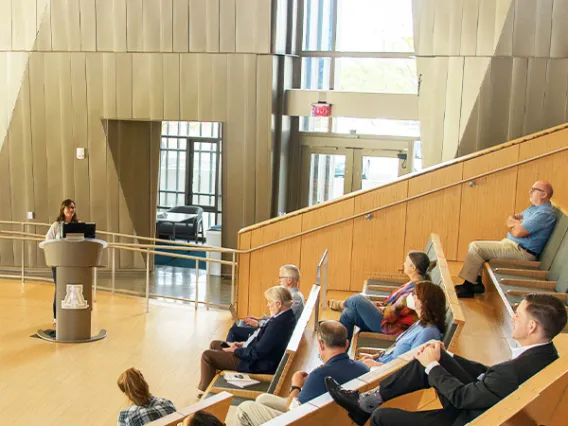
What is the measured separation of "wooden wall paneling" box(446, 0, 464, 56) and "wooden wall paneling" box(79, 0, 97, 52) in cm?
496

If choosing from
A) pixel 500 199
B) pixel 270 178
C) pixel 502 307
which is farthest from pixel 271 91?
pixel 502 307

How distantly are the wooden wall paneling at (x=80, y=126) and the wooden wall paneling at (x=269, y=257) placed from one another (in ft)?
13.3

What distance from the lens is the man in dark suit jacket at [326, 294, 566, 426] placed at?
3.08 m

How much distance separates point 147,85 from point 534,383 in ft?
27.8

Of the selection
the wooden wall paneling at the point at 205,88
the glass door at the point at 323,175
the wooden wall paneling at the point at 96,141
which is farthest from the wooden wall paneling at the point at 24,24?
the glass door at the point at 323,175

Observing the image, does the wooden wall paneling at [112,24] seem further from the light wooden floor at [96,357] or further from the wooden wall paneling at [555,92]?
the wooden wall paneling at [555,92]

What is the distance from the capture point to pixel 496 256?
6.32 metres

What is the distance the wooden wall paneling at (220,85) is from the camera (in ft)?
33.6

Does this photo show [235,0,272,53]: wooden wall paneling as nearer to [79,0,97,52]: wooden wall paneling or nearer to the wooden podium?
[79,0,97,52]: wooden wall paneling

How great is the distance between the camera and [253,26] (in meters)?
10.1

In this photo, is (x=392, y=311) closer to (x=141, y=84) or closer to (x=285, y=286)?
(x=285, y=286)

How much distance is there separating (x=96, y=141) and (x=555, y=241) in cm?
699

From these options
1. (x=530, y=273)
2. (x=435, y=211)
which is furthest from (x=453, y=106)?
(x=530, y=273)

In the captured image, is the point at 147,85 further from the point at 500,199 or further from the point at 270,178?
the point at 500,199
